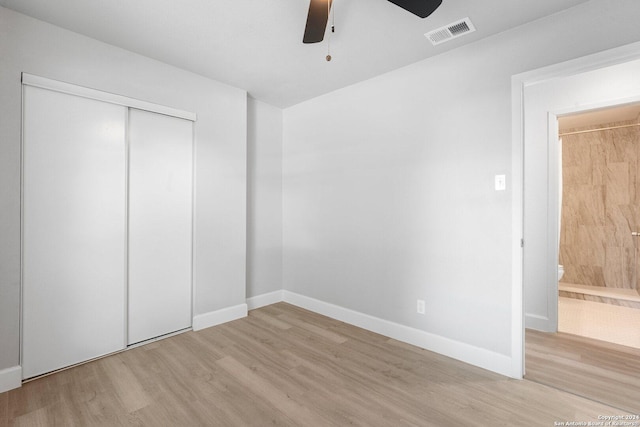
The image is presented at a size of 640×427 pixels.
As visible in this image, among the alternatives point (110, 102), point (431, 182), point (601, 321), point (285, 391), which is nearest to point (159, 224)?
point (110, 102)

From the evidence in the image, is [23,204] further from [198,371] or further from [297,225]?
[297,225]

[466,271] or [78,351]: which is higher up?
[466,271]

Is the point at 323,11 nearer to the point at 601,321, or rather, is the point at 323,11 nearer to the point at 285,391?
the point at 285,391

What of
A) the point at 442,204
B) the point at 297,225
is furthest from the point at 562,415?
the point at 297,225

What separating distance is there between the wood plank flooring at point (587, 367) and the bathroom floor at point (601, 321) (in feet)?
0.61

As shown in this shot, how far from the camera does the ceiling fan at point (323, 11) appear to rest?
1.57 m

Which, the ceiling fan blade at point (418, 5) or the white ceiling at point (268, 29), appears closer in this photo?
the ceiling fan blade at point (418, 5)

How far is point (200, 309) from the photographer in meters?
3.02

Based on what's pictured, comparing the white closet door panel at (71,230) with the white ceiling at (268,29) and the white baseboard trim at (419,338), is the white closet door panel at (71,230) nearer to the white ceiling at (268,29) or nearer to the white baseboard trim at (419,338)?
the white ceiling at (268,29)

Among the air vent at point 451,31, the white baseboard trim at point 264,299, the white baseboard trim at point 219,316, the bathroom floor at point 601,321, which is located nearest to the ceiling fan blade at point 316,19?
the air vent at point 451,31

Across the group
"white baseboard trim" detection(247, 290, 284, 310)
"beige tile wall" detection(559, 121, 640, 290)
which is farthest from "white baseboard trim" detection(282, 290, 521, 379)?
"beige tile wall" detection(559, 121, 640, 290)

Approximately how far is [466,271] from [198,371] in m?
2.23

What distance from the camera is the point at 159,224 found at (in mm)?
2758

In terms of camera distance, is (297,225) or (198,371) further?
(297,225)
